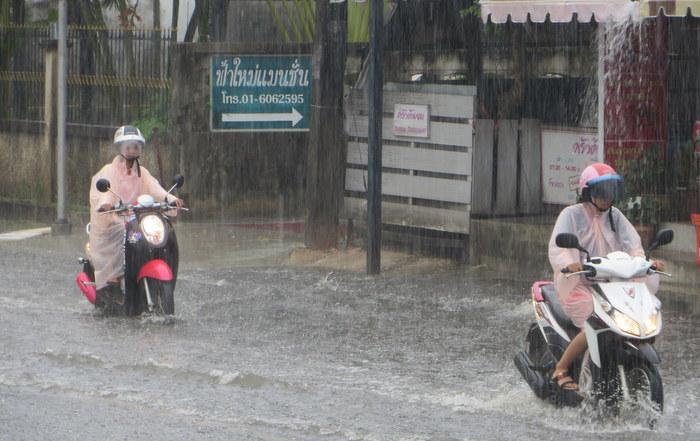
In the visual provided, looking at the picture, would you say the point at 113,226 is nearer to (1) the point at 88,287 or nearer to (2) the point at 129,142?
(1) the point at 88,287

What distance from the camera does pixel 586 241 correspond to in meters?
8.02

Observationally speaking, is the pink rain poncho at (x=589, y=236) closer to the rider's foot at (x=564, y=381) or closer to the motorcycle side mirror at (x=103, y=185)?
the rider's foot at (x=564, y=381)

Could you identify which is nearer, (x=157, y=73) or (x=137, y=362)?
(x=137, y=362)

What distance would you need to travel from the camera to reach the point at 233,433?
24.4 ft

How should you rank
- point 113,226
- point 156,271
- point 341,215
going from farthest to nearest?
point 341,215 < point 113,226 < point 156,271

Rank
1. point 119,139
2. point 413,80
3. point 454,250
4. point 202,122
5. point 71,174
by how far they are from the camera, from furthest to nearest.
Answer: point 71,174, point 202,122, point 413,80, point 454,250, point 119,139

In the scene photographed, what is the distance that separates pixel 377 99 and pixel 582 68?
2482 millimetres

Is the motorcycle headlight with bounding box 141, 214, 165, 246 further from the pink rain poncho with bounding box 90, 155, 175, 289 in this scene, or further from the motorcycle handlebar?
the pink rain poncho with bounding box 90, 155, 175, 289

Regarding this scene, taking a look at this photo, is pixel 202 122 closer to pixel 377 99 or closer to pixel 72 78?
pixel 72 78

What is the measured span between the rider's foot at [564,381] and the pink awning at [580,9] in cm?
433

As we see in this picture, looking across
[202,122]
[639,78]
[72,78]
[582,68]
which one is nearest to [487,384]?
[639,78]

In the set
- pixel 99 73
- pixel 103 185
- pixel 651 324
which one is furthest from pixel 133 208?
pixel 99 73

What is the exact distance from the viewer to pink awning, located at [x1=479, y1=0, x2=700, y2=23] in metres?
11.1

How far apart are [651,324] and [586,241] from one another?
92cm
